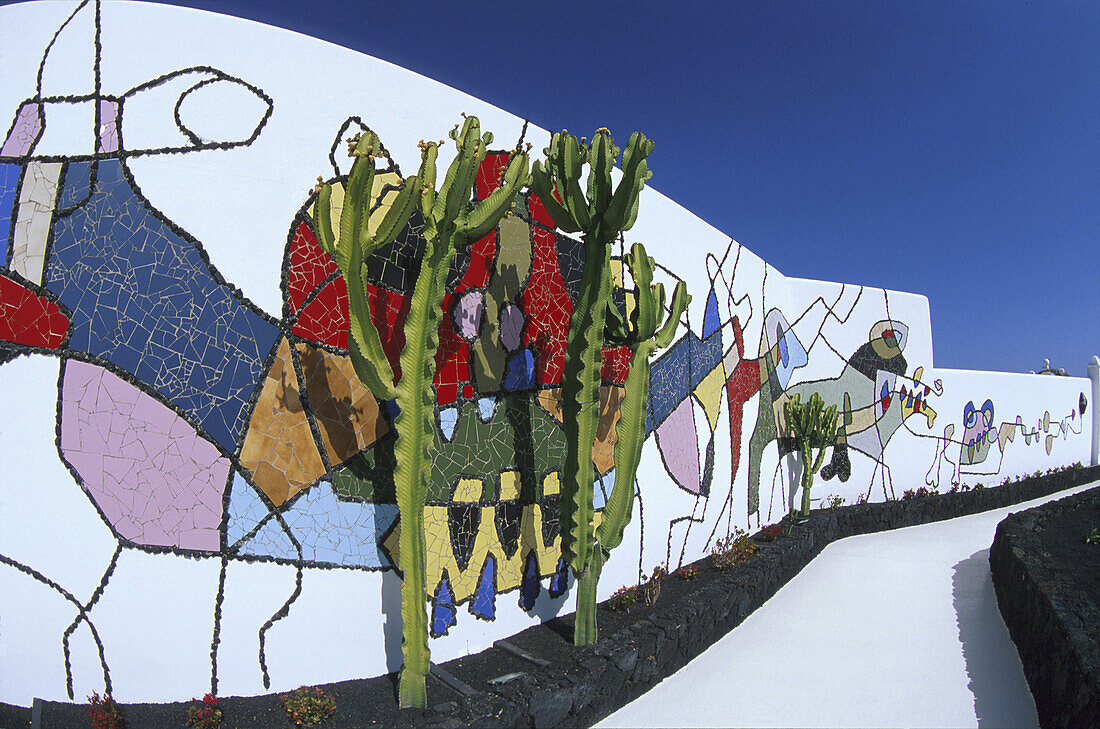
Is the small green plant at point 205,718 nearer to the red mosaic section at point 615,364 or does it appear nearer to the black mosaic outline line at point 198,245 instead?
the black mosaic outline line at point 198,245

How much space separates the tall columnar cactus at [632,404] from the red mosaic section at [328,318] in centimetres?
214

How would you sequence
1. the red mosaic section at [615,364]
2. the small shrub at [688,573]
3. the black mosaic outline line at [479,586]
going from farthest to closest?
the small shrub at [688,573] < the red mosaic section at [615,364] < the black mosaic outline line at [479,586]

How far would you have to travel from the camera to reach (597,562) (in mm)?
5113

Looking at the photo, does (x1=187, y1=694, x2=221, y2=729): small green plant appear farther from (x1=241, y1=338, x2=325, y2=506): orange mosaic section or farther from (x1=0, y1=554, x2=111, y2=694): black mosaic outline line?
(x1=241, y1=338, x2=325, y2=506): orange mosaic section

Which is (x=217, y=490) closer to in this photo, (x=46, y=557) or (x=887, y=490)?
(x=46, y=557)

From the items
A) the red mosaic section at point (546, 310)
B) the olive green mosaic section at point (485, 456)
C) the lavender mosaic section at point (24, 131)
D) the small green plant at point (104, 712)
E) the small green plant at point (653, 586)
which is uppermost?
the lavender mosaic section at point (24, 131)

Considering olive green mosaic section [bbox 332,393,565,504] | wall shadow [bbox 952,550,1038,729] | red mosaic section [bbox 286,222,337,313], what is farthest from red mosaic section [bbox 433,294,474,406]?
wall shadow [bbox 952,550,1038,729]

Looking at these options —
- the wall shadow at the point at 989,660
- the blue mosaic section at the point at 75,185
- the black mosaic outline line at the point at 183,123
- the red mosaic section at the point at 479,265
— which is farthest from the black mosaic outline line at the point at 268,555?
the wall shadow at the point at 989,660

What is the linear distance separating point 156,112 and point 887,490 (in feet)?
43.0

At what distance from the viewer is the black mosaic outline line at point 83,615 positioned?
3.70 metres

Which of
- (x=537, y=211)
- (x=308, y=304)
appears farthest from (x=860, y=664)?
(x=308, y=304)

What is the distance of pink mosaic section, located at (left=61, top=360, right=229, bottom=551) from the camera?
3.70 meters

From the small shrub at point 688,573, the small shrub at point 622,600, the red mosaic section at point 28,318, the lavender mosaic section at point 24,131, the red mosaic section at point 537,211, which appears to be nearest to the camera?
the red mosaic section at point 28,318

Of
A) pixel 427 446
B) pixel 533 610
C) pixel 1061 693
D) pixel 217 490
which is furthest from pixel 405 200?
pixel 1061 693
